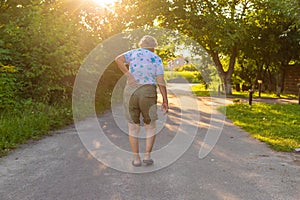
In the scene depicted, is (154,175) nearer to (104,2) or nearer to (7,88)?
(7,88)

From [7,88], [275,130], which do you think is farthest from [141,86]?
[7,88]

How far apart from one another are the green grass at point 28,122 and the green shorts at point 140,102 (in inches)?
86.0

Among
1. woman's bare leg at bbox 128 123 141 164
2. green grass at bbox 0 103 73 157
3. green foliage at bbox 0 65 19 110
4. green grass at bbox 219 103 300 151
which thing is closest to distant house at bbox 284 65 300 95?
green grass at bbox 219 103 300 151

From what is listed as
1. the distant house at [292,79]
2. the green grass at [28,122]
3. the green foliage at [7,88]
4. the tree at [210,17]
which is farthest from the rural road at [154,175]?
the distant house at [292,79]

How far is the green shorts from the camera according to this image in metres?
4.50

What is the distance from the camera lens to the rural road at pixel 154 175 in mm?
3508

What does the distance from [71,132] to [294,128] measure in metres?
5.24

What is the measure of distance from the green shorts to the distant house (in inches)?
912

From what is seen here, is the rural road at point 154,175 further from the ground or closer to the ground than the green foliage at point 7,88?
closer to the ground

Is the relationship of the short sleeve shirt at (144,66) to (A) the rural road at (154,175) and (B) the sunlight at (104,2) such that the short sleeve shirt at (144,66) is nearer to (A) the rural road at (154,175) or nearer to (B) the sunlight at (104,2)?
(A) the rural road at (154,175)

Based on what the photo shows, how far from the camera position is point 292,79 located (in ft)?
85.0

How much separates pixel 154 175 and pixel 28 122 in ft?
12.2

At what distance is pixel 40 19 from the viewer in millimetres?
9461

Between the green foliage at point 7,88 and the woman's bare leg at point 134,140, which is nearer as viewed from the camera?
the woman's bare leg at point 134,140
